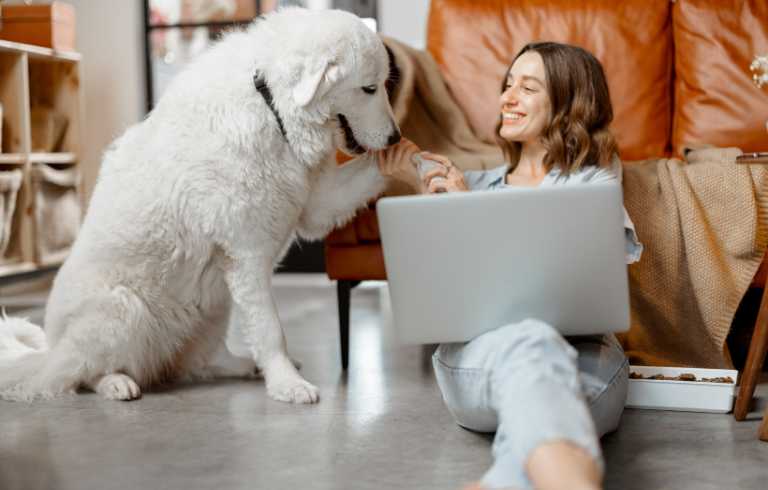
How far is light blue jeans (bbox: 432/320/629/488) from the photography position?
115 centimetres

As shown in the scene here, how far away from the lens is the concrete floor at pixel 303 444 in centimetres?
148

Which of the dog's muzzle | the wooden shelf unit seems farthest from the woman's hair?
the wooden shelf unit

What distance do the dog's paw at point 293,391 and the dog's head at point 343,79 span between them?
578mm

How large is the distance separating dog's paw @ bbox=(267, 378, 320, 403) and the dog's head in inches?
22.8

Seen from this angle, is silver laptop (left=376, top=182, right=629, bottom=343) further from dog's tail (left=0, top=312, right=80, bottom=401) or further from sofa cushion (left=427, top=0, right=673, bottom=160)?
sofa cushion (left=427, top=0, right=673, bottom=160)

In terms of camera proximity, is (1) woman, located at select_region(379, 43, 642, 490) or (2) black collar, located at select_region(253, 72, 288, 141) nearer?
(1) woman, located at select_region(379, 43, 642, 490)

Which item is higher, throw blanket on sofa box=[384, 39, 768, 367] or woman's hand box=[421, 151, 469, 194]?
woman's hand box=[421, 151, 469, 194]

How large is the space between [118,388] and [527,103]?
1.17 m

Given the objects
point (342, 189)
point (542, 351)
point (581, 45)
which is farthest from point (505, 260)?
point (581, 45)

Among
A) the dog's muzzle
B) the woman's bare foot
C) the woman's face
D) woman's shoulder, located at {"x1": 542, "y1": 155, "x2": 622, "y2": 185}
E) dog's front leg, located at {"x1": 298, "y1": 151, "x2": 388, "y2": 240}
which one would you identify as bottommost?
the woman's bare foot

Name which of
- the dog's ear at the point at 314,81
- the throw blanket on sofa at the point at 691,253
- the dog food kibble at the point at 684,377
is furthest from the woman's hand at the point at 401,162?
the dog food kibble at the point at 684,377

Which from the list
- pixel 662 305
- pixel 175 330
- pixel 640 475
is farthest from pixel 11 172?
pixel 640 475

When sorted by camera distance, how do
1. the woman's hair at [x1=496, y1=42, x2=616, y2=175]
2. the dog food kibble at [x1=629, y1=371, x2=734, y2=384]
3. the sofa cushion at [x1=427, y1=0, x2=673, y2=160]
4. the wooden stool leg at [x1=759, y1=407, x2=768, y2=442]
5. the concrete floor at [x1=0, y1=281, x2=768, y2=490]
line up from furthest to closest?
the sofa cushion at [x1=427, y1=0, x2=673, y2=160] < the dog food kibble at [x1=629, y1=371, x2=734, y2=384] < the woman's hair at [x1=496, y1=42, x2=616, y2=175] < the wooden stool leg at [x1=759, y1=407, x2=768, y2=442] < the concrete floor at [x1=0, y1=281, x2=768, y2=490]

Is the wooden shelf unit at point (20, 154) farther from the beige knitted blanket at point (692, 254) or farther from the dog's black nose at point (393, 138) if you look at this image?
the beige knitted blanket at point (692, 254)
